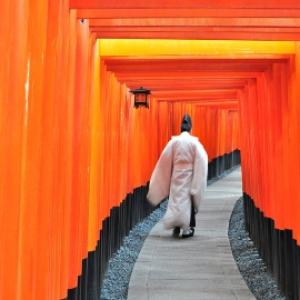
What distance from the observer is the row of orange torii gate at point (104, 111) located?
87.8 inches

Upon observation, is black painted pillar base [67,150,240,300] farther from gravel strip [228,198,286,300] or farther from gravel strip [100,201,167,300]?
gravel strip [228,198,286,300]

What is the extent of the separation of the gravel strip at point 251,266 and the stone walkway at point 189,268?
0.31ft

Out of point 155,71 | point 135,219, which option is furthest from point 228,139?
point 155,71

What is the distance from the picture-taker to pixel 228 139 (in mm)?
21781

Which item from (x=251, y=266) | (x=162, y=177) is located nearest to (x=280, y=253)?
(x=251, y=266)

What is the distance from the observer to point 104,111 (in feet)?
19.5

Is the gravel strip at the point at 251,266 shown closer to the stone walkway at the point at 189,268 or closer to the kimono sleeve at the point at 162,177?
the stone walkway at the point at 189,268

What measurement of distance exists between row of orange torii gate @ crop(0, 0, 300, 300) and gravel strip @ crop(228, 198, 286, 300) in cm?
22

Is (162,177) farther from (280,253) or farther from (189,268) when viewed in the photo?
(280,253)

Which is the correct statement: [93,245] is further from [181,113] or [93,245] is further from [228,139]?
[228,139]

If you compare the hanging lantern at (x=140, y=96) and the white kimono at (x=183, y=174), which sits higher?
the hanging lantern at (x=140, y=96)

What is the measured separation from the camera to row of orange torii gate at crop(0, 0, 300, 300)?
2230 mm

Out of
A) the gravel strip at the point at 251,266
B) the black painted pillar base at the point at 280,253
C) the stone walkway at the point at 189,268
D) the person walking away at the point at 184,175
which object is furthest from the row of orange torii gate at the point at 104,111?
the person walking away at the point at 184,175

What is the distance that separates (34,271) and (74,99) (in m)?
1.54
